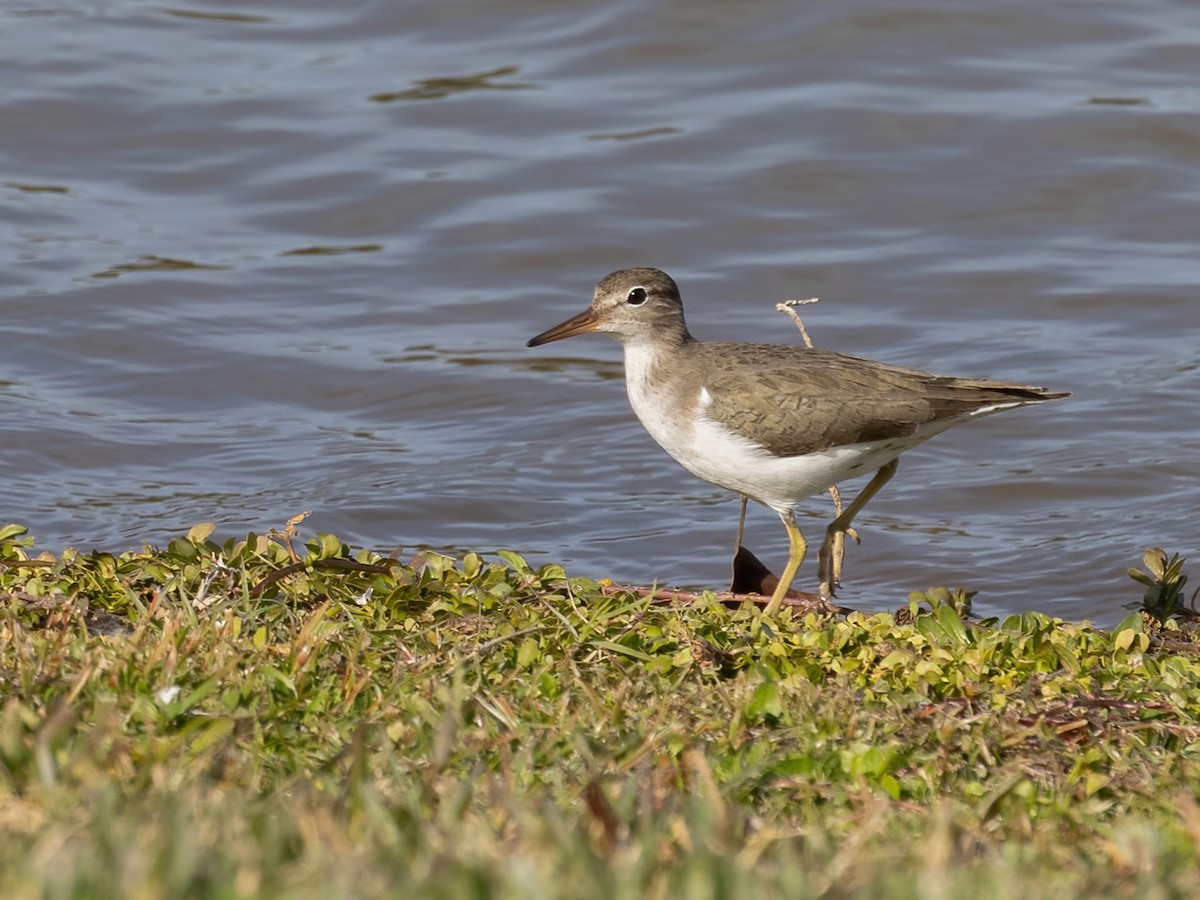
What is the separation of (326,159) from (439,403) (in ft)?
13.4

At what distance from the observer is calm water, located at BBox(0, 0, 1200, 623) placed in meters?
9.01

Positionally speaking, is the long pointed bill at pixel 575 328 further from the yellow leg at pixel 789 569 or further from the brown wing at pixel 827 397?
the yellow leg at pixel 789 569

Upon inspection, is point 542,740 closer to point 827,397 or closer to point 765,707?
point 765,707

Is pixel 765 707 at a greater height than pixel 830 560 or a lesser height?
greater

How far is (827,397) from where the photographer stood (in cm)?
659

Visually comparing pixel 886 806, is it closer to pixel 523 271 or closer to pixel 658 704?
pixel 658 704


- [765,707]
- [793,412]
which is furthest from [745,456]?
[765,707]

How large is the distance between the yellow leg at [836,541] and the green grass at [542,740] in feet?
4.05

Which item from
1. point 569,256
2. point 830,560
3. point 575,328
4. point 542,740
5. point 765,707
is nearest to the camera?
point 542,740

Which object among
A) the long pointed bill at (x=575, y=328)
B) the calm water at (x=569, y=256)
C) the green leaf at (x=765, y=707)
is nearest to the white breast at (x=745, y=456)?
the long pointed bill at (x=575, y=328)

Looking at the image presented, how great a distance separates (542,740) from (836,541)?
3493 mm

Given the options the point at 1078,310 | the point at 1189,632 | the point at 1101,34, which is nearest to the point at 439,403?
the point at 1078,310

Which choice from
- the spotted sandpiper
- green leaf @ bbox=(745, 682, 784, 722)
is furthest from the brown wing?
green leaf @ bbox=(745, 682, 784, 722)

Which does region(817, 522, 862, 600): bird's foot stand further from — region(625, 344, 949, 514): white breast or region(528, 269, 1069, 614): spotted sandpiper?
region(625, 344, 949, 514): white breast
